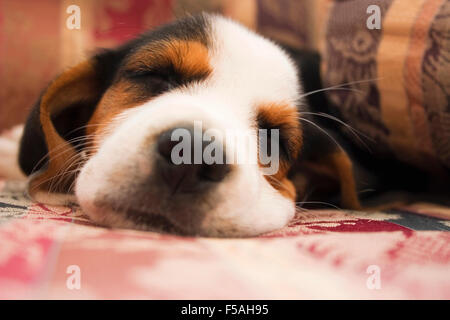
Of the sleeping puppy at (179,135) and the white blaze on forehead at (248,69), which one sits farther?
the white blaze on forehead at (248,69)

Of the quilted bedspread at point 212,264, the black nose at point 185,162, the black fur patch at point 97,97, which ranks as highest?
the black fur patch at point 97,97

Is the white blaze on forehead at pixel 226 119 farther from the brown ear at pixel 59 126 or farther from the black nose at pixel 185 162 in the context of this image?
the brown ear at pixel 59 126

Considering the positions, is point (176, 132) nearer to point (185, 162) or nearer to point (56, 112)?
point (185, 162)

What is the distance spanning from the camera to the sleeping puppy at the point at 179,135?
3.97ft

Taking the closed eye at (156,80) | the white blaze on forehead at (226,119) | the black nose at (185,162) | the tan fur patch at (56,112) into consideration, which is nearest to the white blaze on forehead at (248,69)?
the white blaze on forehead at (226,119)

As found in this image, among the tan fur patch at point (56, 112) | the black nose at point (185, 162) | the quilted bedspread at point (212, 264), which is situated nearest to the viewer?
the quilted bedspread at point (212, 264)

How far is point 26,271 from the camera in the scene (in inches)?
32.0

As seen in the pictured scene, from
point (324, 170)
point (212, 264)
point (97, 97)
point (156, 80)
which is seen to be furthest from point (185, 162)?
point (324, 170)

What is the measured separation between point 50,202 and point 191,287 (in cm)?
94

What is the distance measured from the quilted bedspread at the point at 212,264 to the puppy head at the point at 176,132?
0.35ft

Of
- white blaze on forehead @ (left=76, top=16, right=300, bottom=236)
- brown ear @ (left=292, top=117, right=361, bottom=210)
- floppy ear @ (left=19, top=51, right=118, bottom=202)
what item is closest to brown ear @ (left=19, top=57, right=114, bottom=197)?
floppy ear @ (left=19, top=51, right=118, bottom=202)

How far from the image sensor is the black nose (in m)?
1.14

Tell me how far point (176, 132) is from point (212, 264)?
0.42m
